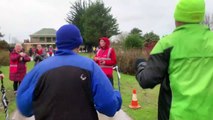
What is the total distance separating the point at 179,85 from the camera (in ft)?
9.29

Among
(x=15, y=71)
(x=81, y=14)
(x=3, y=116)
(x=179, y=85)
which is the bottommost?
(x=3, y=116)

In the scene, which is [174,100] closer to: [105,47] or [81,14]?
[105,47]

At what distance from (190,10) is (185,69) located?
0.53 meters

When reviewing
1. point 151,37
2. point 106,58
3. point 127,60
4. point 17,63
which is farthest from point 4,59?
point 151,37

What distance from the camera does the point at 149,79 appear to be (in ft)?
9.57

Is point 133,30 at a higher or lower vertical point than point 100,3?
lower

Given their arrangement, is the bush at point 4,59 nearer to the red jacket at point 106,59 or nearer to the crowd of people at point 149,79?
the red jacket at point 106,59

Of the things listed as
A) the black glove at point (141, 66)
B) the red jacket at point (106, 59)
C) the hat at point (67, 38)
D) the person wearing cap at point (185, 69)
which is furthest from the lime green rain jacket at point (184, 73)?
the red jacket at point (106, 59)

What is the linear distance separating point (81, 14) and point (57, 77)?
7053 centimetres

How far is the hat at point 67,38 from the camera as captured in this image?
11.0ft

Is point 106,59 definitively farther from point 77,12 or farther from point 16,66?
point 77,12

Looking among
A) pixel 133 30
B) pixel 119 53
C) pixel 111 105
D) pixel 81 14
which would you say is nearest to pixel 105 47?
pixel 111 105

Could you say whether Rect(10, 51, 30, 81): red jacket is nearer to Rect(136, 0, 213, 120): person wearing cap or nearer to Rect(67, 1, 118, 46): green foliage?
Rect(136, 0, 213, 120): person wearing cap

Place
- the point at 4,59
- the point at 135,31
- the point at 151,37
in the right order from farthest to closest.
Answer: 1. the point at 135,31
2. the point at 151,37
3. the point at 4,59
